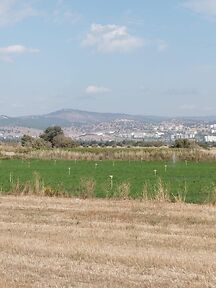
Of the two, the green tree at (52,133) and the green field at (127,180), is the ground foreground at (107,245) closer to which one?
the green field at (127,180)

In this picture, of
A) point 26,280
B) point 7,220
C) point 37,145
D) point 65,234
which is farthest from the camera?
point 37,145

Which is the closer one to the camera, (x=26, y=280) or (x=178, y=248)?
(x=26, y=280)

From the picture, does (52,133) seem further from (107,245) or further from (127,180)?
(107,245)

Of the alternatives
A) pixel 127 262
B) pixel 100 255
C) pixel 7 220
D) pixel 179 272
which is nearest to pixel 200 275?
pixel 179 272

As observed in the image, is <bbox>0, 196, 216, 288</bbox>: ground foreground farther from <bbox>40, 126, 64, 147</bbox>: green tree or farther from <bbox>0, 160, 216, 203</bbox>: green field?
<bbox>40, 126, 64, 147</bbox>: green tree

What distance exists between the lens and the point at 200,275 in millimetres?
9109

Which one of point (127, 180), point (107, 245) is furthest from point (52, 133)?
point (107, 245)

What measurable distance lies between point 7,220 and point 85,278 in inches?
276

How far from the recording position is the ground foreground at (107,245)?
8.95m

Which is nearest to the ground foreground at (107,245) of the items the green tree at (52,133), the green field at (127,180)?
the green field at (127,180)

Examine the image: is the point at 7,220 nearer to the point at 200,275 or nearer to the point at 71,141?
the point at 200,275

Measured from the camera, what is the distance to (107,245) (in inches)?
461

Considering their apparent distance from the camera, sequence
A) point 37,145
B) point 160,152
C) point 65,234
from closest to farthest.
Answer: point 65,234, point 160,152, point 37,145

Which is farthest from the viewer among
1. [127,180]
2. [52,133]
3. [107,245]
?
[52,133]
